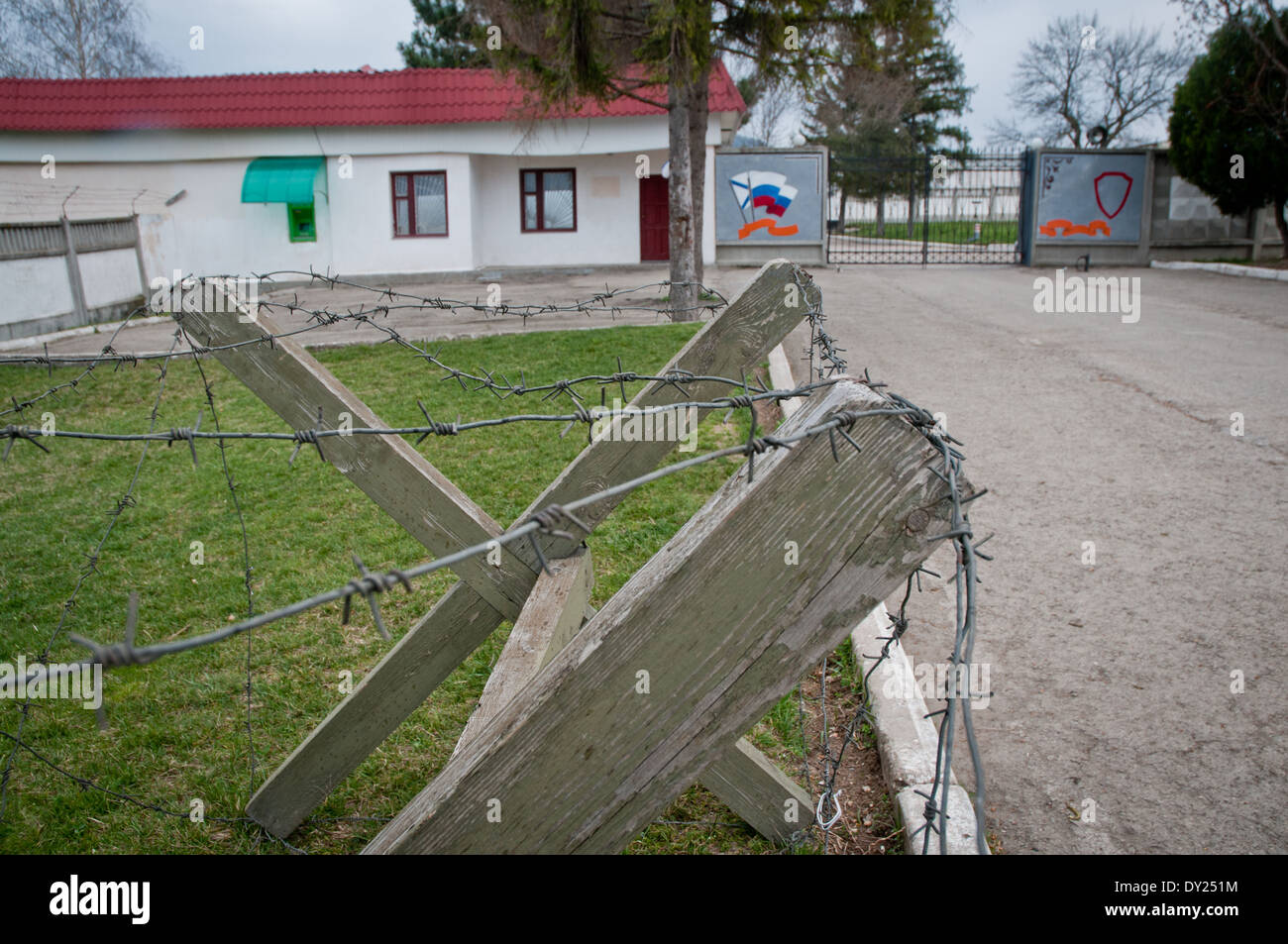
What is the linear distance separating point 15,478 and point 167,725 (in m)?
4.83

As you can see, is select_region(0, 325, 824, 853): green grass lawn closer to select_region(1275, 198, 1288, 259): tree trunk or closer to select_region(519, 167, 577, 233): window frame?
select_region(519, 167, 577, 233): window frame

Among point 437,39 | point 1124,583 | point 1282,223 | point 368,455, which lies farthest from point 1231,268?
point 437,39

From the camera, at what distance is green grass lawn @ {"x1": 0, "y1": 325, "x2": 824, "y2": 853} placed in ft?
10.4

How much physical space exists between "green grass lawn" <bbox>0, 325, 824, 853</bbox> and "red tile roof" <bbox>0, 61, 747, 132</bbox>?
16416mm

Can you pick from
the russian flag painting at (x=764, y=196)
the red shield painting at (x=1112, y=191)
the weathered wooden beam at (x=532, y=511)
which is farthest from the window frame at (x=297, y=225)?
the weathered wooden beam at (x=532, y=511)

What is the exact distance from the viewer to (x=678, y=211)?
1357 cm

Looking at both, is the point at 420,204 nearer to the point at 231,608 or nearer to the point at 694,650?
the point at 231,608

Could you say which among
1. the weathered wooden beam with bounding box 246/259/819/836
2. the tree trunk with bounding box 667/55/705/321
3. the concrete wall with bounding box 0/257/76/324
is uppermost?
the tree trunk with bounding box 667/55/705/321

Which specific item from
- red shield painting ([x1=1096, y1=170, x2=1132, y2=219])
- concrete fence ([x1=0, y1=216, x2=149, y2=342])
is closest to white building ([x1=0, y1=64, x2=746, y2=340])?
concrete fence ([x1=0, y1=216, x2=149, y2=342])

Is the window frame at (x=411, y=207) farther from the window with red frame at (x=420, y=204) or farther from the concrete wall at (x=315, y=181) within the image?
the concrete wall at (x=315, y=181)

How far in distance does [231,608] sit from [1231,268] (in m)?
20.8

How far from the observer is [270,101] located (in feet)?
78.9
